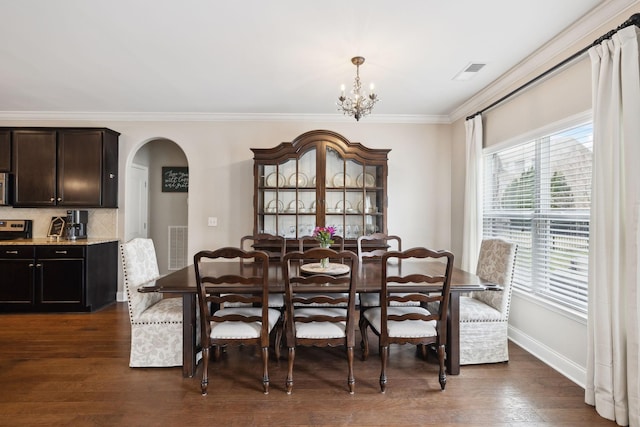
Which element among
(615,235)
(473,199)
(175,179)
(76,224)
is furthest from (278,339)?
(175,179)

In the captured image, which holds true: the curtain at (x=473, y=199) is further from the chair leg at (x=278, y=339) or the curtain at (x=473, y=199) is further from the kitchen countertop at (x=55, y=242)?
the kitchen countertop at (x=55, y=242)

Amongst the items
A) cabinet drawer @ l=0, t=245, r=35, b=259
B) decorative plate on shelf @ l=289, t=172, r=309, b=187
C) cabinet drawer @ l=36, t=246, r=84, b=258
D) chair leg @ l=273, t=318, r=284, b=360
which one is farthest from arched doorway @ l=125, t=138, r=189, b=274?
chair leg @ l=273, t=318, r=284, b=360

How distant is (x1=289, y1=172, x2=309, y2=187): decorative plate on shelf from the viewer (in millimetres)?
4320

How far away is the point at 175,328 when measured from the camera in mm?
2682

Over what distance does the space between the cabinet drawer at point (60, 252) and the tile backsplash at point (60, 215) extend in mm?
624

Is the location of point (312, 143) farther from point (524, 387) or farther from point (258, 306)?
point (524, 387)

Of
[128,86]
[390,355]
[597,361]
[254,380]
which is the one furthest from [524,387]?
[128,86]

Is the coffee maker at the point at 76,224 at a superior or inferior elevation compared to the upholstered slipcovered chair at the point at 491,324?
superior

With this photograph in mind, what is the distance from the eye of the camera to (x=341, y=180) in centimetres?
436

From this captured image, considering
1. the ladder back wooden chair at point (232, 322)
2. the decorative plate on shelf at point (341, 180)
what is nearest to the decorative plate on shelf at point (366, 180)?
the decorative plate on shelf at point (341, 180)

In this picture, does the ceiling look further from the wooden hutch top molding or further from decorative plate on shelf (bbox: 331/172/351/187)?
decorative plate on shelf (bbox: 331/172/351/187)

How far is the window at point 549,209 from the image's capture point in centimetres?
256

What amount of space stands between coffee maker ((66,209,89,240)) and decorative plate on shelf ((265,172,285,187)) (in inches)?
98.9

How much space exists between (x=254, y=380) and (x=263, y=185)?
241cm
